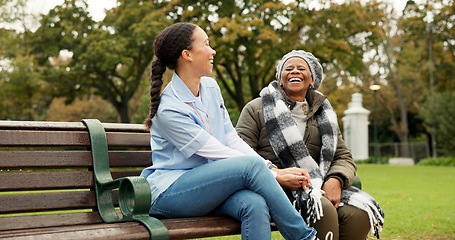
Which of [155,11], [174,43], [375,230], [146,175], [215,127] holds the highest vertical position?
[155,11]

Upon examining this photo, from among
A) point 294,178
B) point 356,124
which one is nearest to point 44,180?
point 294,178

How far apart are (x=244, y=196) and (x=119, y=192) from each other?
0.63 meters

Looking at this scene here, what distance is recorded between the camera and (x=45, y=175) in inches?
146

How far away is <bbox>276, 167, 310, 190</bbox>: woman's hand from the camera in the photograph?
3.95m

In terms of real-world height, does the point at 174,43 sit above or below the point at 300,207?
above

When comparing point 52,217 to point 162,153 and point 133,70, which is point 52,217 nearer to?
point 162,153

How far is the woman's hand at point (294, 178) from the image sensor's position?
13.0 ft

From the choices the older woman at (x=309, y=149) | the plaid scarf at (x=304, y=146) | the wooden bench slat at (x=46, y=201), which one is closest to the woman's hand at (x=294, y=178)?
the older woman at (x=309, y=149)

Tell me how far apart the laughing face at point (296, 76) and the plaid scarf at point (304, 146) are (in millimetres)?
93

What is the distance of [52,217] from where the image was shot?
371 cm

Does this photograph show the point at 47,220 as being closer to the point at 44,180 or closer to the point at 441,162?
the point at 44,180

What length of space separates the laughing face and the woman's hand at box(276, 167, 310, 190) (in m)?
0.69

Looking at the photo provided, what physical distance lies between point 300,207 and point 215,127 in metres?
0.68

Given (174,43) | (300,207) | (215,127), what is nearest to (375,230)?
(300,207)
